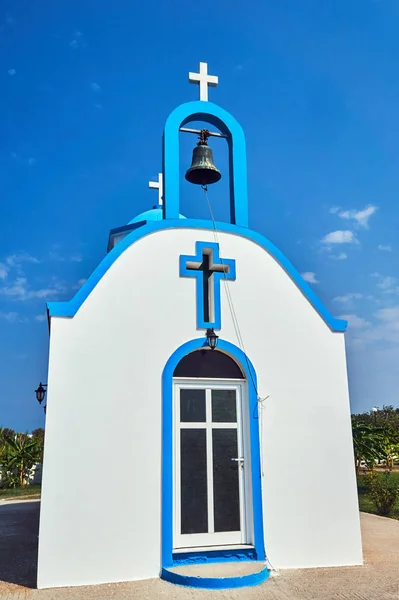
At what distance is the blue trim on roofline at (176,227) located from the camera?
22.3ft

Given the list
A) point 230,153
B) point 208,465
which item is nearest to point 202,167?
point 230,153

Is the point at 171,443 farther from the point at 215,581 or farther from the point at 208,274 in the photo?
the point at 208,274

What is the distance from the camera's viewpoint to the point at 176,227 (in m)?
7.45

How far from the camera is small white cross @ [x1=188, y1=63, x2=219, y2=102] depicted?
8281 mm

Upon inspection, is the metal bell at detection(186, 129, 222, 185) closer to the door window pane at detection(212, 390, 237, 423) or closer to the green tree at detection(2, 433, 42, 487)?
the door window pane at detection(212, 390, 237, 423)

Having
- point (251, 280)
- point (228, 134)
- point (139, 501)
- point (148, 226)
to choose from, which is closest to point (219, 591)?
point (139, 501)

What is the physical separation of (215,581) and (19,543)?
4.16 metres

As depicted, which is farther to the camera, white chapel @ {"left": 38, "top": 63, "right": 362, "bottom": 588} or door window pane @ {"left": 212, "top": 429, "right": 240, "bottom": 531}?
door window pane @ {"left": 212, "top": 429, "right": 240, "bottom": 531}

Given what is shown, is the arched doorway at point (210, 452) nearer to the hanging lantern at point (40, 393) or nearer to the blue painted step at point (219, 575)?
the blue painted step at point (219, 575)

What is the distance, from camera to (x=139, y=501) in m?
6.49

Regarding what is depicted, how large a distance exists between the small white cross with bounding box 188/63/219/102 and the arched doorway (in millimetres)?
4142

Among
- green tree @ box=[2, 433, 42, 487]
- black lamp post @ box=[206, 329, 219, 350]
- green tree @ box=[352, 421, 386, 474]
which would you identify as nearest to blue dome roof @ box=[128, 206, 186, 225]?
black lamp post @ box=[206, 329, 219, 350]

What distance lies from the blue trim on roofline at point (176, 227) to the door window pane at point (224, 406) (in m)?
1.90

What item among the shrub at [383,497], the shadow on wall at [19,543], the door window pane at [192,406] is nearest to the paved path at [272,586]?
the shadow on wall at [19,543]
